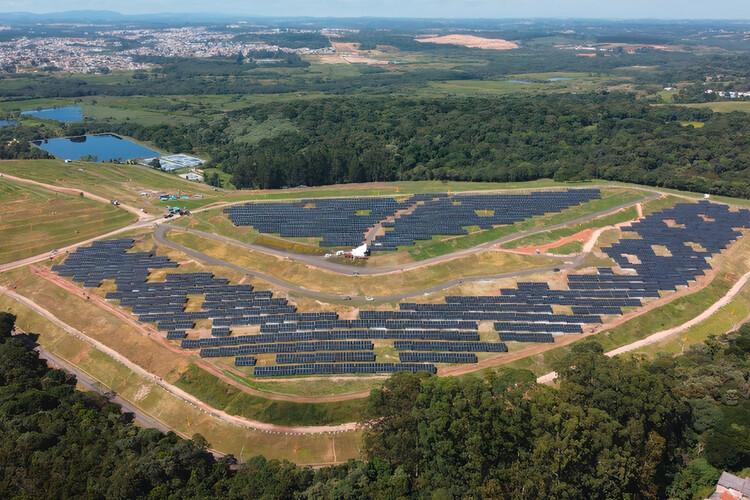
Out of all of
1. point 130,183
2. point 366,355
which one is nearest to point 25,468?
point 366,355

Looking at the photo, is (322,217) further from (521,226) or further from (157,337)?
(157,337)

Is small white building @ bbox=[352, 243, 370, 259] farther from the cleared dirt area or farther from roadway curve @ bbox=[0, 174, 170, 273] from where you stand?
roadway curve @ bbox=[0, 174, 170, 273]

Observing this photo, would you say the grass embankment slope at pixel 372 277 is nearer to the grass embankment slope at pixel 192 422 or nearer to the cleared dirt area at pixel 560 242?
the cleared dirt area at pixel 560 242

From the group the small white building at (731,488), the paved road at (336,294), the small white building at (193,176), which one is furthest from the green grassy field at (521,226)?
the small white building at (193,176)

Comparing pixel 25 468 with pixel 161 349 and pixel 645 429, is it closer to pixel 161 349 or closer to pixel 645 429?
pixel 161 349

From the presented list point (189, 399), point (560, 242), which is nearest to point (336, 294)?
point (189, 399)

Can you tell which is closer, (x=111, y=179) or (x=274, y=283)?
(x=274, y=283)
